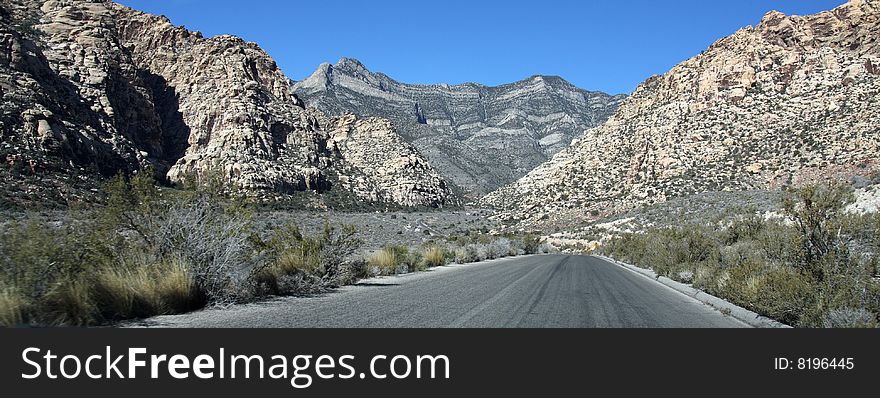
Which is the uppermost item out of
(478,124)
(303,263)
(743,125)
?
(478,124)

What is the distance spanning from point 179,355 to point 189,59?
89.4 m

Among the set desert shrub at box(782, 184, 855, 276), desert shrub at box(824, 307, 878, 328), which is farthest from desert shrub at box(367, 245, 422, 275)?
desert shrub at box(824, 307, 878, 328)

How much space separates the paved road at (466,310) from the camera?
7.32m

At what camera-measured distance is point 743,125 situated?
58.1m

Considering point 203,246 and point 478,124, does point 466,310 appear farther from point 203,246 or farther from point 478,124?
point 478,124

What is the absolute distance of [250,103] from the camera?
76.1 metres

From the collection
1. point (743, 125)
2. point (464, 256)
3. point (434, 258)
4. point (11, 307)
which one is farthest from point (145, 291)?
point (743, 125)

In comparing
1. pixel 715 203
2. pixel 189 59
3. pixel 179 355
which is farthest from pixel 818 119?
pixel 189 59

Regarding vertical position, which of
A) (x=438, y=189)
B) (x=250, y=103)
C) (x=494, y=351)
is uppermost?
(x=250, y=103)

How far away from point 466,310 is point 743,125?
59.9 metres

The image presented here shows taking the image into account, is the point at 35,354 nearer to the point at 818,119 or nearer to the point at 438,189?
the point at 818,119

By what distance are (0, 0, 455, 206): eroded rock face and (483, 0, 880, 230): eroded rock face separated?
29.5m

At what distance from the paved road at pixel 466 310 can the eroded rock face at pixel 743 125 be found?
4239cm

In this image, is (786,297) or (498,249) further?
(498,249)
